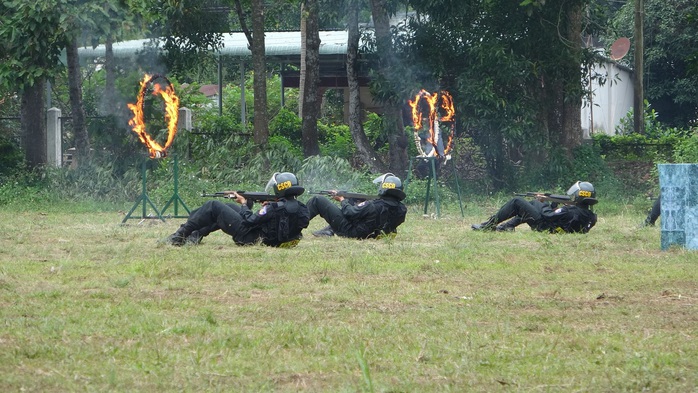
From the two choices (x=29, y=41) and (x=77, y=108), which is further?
(x=77, y=108)

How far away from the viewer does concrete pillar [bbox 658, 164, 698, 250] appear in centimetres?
1349

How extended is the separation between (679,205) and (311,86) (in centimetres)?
1276

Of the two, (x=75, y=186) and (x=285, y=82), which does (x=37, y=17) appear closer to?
(x=75, y=186)

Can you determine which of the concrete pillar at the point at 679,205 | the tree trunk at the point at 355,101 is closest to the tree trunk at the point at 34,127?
the tree trunk at the point at 355,101

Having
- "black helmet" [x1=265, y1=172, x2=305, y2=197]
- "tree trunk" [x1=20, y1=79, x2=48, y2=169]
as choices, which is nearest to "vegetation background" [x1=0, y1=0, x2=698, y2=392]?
"tree trunk" [x1=20, y1=79, x2=48, y2=169]

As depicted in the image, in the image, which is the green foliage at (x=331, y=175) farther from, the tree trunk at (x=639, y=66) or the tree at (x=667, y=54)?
the tree at (x=667, y=54)

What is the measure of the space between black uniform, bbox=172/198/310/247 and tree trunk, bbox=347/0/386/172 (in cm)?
1159

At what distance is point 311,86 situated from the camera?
989 inches

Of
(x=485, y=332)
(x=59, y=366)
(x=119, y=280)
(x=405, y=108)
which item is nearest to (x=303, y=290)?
(x=119, y=280)

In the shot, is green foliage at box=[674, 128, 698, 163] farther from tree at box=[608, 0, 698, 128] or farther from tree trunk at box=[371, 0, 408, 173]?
tree at box=[608, 0, 698, 128]

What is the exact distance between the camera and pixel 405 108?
85.4 ft

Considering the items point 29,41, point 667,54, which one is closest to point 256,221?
point 29,41

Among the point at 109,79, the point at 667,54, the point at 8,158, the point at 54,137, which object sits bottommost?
the point at 8,158

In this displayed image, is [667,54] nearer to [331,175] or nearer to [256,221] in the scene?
[331,175]
